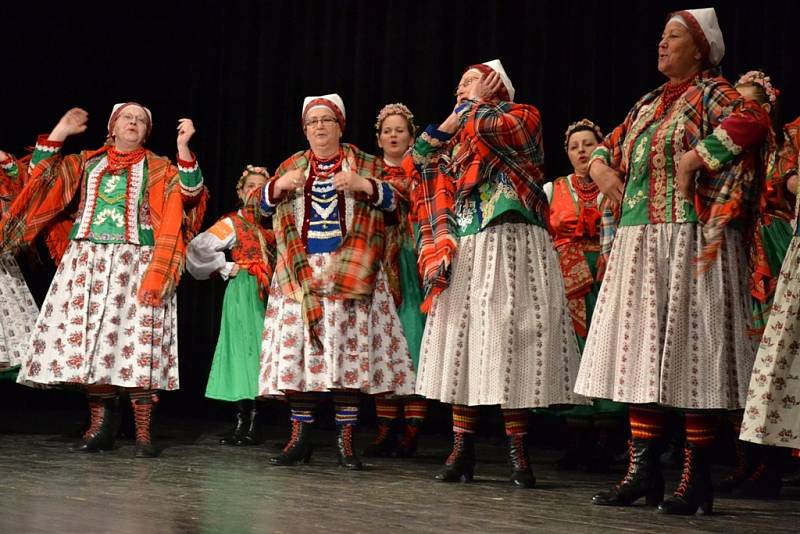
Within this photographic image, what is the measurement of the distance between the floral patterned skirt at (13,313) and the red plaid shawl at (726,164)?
352 centimetres

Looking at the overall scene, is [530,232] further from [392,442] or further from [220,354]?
[220,354]

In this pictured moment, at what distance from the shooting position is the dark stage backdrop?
612cm

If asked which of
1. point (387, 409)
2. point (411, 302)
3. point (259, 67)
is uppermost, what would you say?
point (259, 67)

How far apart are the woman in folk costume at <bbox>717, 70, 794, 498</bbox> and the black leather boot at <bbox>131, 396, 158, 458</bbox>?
226cm

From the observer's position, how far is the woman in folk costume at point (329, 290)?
4523 mm

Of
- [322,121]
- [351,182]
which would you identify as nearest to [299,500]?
[351,182]

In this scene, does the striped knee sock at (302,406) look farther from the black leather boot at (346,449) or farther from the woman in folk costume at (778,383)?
the woman in folk costume at (778,383)

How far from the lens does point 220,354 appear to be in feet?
19.8

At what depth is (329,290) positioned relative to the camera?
4.56 m

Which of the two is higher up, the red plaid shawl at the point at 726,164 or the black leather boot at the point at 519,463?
the red plaid shawl at the point at 726,164

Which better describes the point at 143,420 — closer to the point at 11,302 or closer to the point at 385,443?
the point at 385,443

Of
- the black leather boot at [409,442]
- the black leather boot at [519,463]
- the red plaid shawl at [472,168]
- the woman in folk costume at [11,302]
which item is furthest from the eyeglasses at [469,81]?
the woman in folk costume at [11,302]

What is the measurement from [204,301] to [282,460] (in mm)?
3356

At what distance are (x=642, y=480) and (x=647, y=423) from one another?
166 millimetres
